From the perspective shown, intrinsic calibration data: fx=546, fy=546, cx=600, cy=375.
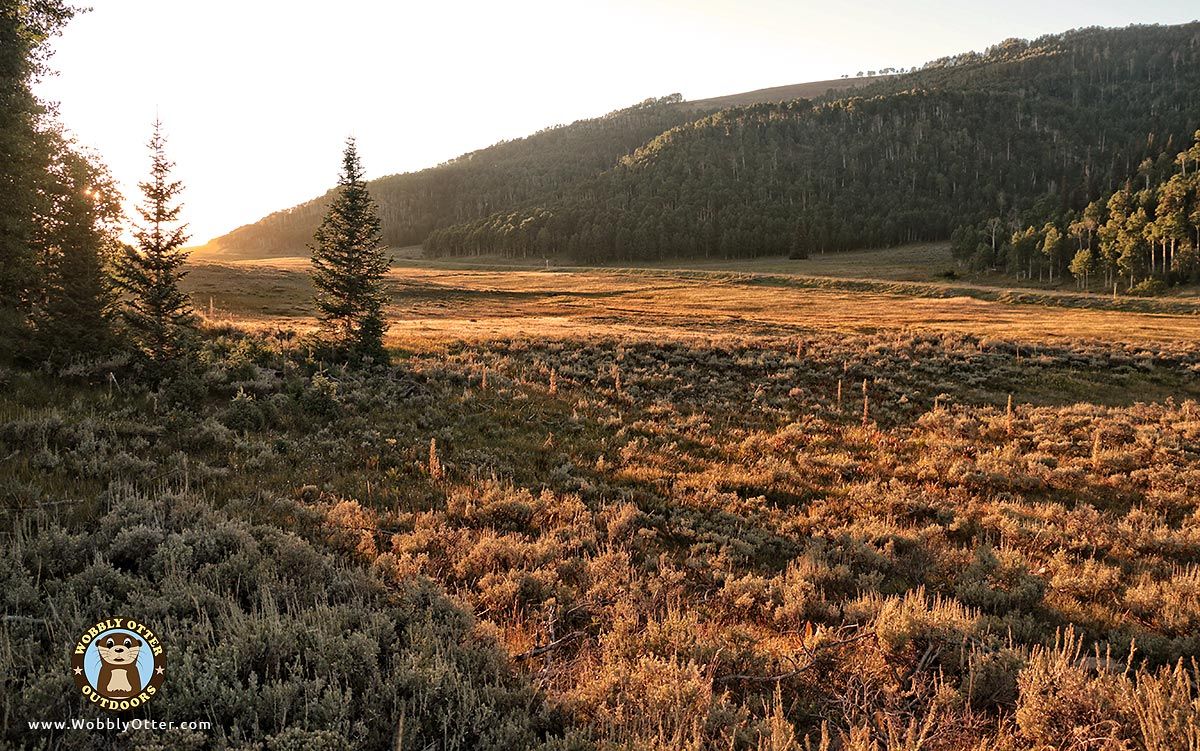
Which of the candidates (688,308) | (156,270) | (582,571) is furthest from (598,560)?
(688,308)

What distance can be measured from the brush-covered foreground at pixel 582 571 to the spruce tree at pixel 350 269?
392 cm

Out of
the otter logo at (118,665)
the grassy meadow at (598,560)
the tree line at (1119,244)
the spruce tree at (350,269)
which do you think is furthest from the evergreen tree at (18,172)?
the tree line at (1119,244)

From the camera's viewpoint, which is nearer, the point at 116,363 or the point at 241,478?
the point at 241,478

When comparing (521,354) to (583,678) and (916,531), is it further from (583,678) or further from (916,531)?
(583,678)

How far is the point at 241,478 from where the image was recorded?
889 cm

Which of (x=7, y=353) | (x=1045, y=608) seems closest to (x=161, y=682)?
(x=1045, y=608)

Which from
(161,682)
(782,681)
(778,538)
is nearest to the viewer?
(161,682)

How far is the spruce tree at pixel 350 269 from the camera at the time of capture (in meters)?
19.0

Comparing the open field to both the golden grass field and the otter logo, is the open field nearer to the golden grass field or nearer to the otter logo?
the golden grass field

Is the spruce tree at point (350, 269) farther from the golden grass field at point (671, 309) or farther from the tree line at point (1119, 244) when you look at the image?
the tree line at point (1119, 244)

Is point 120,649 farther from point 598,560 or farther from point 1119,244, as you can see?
point 1119,244

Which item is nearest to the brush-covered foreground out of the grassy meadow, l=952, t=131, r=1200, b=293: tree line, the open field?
the grassy meadow

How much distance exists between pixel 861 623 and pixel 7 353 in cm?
1806

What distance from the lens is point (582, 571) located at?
6.68 metres
